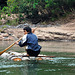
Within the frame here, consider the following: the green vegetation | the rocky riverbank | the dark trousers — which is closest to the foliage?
the green vegetation

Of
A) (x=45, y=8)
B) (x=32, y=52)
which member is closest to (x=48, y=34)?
(x=45, y=8)

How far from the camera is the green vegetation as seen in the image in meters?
25.7

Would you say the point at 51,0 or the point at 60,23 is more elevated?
the point at 51,0

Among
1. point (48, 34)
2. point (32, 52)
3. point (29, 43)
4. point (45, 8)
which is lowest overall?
point (48, 34)

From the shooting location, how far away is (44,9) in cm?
2673

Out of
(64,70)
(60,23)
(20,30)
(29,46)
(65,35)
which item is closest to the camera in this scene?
(64,70)

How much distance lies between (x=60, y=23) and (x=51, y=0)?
2.58m

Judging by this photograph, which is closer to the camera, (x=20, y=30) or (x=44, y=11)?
(x=20, y=30)

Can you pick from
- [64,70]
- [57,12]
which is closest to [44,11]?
[57,12]

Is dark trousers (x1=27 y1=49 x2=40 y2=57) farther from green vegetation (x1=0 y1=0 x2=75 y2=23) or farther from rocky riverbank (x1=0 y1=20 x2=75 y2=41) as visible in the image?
green vegetation (x1=0 y1=0 x2=75 y2=23)

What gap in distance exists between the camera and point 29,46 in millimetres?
8383

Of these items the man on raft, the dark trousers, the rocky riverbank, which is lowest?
the rocky riverbank

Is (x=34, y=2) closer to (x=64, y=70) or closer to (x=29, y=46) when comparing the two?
(x=29, y=46)

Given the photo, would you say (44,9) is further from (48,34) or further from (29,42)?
(29,42)
